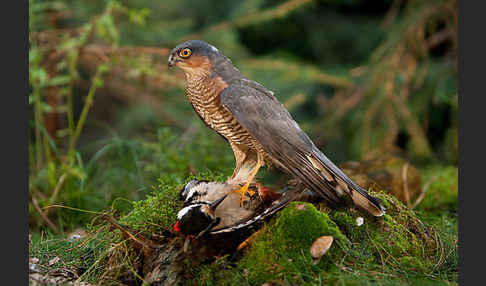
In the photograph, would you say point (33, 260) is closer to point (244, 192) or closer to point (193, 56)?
point (244, 192)

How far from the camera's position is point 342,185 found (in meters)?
2.73

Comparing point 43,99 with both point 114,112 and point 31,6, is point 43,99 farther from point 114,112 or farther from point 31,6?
point 114,112

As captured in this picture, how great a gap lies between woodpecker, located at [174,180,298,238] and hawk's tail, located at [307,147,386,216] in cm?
21

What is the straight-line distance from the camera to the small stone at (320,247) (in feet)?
8.03

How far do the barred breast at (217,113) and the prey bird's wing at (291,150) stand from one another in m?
0.09

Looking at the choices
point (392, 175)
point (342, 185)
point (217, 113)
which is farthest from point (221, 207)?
point (392, 175)

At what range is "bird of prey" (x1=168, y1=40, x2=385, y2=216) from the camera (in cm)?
269

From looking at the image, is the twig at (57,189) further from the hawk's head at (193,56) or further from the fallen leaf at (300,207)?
the fallen leaf at (300,207)

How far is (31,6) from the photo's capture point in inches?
194

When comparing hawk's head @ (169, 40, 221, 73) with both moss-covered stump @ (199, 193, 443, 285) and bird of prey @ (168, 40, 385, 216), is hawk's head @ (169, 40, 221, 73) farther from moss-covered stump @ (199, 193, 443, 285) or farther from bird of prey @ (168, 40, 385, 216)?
moss-covered stump @ (199, 193, 443, 285)

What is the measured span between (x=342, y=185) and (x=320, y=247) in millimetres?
444

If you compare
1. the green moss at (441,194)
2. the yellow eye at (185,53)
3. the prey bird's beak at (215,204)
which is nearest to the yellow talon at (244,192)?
the prey bird's beak at (215,204)

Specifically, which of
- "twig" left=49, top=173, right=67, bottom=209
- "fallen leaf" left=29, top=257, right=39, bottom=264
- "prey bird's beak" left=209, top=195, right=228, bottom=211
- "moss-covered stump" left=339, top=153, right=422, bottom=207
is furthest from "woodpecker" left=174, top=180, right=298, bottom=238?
"twig" left=49, top=173, right=67, bottom=209

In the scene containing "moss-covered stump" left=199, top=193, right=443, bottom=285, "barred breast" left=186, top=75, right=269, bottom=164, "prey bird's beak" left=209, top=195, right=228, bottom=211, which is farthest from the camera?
"barred breast" left=186, top=75, right=269, bottom=164
